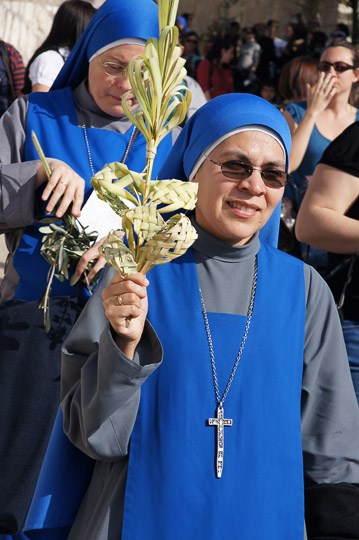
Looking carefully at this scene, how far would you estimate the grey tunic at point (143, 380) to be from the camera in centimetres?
202

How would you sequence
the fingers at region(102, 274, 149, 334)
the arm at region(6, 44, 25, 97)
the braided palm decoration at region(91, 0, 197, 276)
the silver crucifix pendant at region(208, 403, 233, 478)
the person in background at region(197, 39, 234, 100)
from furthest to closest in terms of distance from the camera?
the person in background at region(197, 39, 234, 100)
the arm at region(6, 44, 25, 97)
the silver crucifix pendant at region(208, 403, 233, 478)
the fingers at region(102, 274, 149, 334)
the braided palm decoration at region(91, 0, 197, 276)

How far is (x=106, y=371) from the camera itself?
6.46ft

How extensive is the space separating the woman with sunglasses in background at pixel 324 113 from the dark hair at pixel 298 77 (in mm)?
808

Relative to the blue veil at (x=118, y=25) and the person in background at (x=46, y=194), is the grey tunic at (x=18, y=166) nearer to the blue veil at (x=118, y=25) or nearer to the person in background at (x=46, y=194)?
the person in background at (x=46, y=194)

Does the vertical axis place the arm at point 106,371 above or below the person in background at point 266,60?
above

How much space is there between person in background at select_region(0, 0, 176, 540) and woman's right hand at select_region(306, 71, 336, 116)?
167 centimetres

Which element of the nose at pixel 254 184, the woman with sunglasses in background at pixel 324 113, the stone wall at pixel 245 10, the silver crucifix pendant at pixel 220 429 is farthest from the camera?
the stone wall at pixel 245 10

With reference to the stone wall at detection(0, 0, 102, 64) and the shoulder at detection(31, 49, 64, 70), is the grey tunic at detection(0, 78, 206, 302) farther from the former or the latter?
the stone wall at detection(0, 0, 102, 64)

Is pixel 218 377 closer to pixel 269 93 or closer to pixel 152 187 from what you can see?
pixel 152 187

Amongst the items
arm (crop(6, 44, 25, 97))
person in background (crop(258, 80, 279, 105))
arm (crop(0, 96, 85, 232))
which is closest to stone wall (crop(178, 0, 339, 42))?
person in background (crop(258, 80, 279, 105))

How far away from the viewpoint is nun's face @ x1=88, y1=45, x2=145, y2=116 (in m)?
3.33

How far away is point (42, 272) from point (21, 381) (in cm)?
43

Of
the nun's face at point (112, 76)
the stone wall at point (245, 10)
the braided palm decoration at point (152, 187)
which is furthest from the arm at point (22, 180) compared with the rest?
the stone wall at point (245, 10)

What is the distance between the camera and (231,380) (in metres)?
2.24
